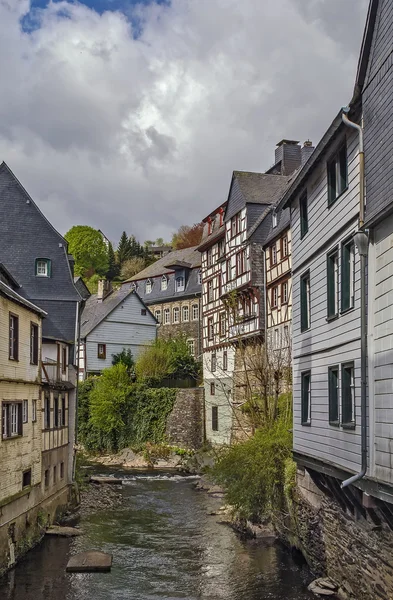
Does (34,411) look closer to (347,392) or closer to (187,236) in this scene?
(347,392)

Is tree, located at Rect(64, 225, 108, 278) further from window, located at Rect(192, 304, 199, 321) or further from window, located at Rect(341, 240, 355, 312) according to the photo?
window, located at Rect(341, 240, 355, 312)

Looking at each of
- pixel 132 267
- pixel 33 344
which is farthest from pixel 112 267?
pixel 33 344

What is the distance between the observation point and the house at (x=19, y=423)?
62.5 ft

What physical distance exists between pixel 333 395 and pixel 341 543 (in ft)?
10.2

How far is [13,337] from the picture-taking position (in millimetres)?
20562

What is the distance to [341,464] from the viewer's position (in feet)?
45.8

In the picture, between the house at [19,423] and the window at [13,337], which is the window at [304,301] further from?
the window at [13,337]

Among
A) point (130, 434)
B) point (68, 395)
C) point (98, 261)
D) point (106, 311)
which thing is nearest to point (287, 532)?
point (68, 395)

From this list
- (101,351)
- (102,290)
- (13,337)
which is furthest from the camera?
(102,290)

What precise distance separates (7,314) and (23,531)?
649 cm

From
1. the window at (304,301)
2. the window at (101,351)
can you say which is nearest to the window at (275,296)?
the window at (304,301)

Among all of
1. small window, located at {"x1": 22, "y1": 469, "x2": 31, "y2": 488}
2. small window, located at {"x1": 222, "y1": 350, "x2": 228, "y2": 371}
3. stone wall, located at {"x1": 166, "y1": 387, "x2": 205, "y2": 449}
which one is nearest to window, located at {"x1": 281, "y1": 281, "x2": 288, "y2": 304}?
small window, located at {"x1": 222, "y1": 350, "x2": 228, "y2": 371}

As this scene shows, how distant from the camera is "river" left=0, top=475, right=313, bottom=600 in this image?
17.4 m

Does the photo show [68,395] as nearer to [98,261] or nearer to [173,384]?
[173,384]
